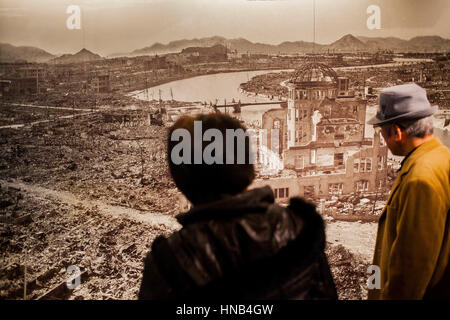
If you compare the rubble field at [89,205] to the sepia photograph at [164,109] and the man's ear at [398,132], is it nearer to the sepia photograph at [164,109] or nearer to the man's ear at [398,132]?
the sepia photograph at [164,109]

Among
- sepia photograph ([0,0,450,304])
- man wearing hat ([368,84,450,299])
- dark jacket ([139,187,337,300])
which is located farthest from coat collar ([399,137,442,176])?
sepia photograph ([0,0,450,304])

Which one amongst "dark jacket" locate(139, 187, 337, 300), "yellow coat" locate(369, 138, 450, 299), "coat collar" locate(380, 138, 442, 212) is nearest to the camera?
"dark jacket" locate(139, 187, 337, 300)

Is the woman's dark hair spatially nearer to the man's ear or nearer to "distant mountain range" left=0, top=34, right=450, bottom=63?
the man's ear

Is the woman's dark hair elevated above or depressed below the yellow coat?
above

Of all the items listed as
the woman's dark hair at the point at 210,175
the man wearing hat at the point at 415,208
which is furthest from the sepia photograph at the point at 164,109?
the woman's dark hair at the point at 210,175

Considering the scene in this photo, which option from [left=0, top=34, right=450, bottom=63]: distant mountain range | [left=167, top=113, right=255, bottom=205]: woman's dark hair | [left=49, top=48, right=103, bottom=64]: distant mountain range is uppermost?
[left=0, top=34, right=450, bottom=63]: distant mountain range

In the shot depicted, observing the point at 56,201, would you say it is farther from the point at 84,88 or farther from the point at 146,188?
the point at 84,88
